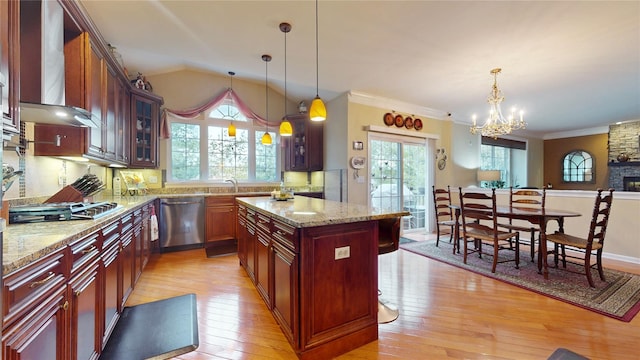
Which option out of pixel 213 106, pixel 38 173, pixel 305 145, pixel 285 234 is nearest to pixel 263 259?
pixel 285 234

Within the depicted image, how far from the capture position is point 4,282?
79cm

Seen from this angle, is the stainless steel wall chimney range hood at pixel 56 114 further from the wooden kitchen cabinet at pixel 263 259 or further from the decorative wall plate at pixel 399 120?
the decorative wall plate at pixel 399 120

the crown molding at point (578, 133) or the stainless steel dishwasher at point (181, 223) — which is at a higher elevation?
the crown molding at point (578, 133)

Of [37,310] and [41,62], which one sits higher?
[41,62]

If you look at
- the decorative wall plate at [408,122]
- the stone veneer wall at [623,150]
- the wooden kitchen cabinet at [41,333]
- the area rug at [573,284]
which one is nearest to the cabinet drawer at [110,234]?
the wooden kitchen cabinet at [41,333]

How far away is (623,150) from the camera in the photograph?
21.6 feet

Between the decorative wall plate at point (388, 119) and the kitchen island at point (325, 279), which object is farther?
the decorative wall plate at point (388, 119)

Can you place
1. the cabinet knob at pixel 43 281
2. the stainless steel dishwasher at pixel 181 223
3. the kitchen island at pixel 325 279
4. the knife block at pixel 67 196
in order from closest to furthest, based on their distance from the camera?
the cabinet knob at pixel 43 281 < the kitchen island at pixel 325 279 < the knife block at pixel 67 196 < the stainless steel dishwasher at pixel 181 223

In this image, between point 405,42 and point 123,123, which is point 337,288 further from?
point 123,123

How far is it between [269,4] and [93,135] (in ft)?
6.30

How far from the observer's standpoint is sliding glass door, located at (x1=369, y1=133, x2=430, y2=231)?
16.1 ft

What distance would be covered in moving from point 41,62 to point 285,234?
1.79m

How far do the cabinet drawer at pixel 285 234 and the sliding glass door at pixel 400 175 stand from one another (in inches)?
123

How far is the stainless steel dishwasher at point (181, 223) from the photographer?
3.91 metres
